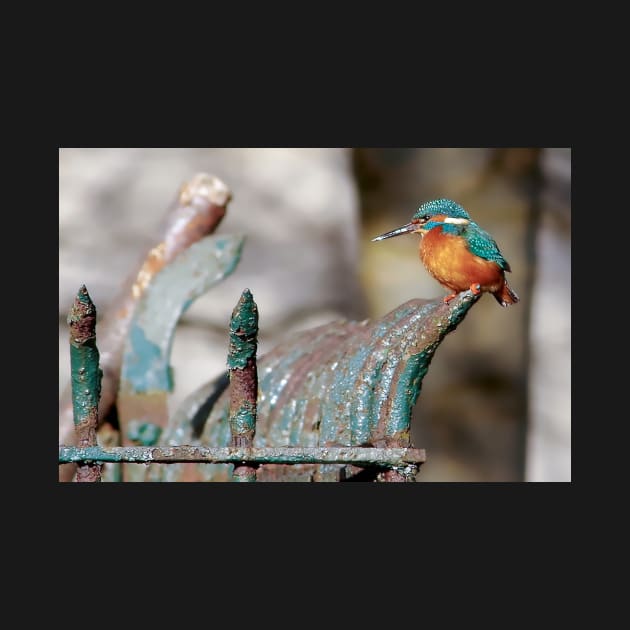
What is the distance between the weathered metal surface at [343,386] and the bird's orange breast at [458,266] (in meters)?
0.08

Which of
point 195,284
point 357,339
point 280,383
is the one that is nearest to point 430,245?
point 357,339

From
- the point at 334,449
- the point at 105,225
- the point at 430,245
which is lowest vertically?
the point at 334,449

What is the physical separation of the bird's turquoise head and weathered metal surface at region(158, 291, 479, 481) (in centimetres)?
25

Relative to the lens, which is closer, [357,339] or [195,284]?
[357,339]

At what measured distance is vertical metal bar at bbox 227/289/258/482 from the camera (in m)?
3.90

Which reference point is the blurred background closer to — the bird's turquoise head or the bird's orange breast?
the bird's turquoise head

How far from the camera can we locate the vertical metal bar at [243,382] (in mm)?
3904

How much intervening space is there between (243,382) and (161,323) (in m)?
1.74

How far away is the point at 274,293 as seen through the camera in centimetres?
959

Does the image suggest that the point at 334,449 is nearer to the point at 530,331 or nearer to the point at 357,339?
the point at 357,339

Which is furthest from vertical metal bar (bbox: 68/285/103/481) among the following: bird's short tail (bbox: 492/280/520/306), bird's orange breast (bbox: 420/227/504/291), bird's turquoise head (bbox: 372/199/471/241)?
bird's short tail (bbox: 492/280/520/306)

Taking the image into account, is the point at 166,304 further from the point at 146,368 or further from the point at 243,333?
the point at 243,333

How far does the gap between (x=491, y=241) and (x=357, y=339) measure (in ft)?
2.04

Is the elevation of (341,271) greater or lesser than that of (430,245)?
greater
